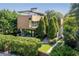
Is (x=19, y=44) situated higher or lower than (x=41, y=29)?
lower

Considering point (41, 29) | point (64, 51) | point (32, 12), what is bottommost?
point (64, 51)

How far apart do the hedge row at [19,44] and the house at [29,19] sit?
10 cm

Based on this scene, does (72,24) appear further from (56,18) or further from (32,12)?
(32,12)

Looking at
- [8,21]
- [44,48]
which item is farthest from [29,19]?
[44,48]

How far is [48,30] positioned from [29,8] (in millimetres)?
256

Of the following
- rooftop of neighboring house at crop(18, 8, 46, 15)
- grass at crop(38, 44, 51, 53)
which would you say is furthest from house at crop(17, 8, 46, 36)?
grass at crop(38, 44, 51, 53)

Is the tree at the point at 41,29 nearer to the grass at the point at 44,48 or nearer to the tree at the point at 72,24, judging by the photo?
the grass at the point at 44,48

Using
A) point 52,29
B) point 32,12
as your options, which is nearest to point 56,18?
point 52,29

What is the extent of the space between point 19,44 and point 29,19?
0.24 m

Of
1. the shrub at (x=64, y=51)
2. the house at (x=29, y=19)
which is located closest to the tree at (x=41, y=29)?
the house at (x=29, y=19)

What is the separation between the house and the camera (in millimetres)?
2664

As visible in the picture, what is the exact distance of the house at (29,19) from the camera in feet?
8.74

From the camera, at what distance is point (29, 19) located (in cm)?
269

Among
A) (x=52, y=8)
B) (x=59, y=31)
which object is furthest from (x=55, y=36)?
(x=52, y=8)
